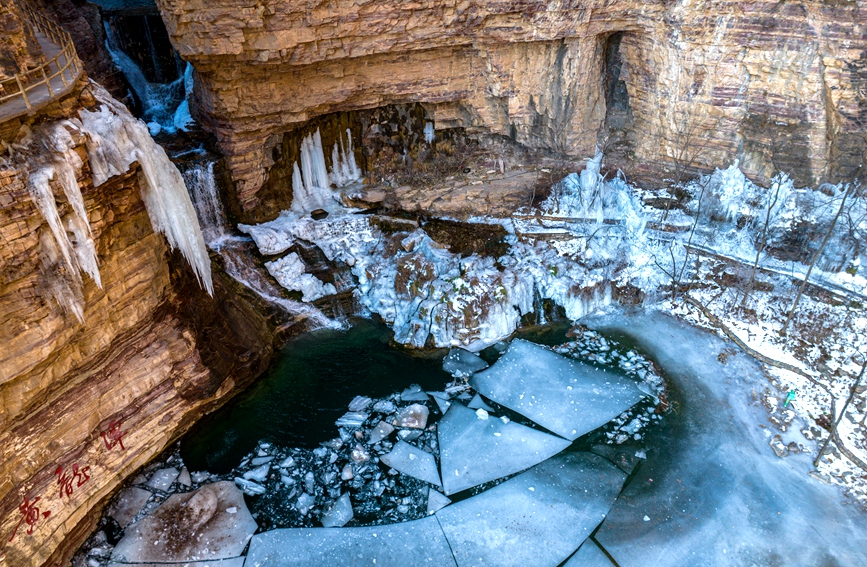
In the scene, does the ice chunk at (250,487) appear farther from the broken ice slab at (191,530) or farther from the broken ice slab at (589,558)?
the broken ice slab at (589,558)

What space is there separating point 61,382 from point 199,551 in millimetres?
3492

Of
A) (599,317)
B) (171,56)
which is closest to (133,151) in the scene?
(171,56)

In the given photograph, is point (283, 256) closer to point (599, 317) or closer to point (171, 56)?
point (171, 56)

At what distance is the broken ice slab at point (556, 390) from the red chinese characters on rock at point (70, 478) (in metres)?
7.43

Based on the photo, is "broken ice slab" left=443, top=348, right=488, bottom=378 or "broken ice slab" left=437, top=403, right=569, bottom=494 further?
"broken ice slab" left=443, top=348, right=488, bottom=378

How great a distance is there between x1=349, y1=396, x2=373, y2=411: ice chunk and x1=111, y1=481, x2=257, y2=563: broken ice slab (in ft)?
9.12

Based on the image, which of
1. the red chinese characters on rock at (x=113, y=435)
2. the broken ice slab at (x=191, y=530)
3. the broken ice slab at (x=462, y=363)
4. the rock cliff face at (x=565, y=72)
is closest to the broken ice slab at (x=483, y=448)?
the broken ice slab at (x=462, y=363)

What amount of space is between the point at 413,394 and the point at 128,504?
18.6ft

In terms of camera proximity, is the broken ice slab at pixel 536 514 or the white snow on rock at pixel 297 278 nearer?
the broken ice slab at pixel 536 514

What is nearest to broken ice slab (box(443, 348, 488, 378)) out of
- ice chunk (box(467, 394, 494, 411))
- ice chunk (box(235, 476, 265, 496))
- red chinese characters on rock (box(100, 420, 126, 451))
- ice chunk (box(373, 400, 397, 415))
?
ice chunk (box(467, 394, 494, 411))

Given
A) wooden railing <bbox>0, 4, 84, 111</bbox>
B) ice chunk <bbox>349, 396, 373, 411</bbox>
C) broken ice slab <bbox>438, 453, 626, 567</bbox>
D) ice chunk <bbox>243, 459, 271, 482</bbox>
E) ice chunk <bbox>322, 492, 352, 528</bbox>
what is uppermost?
wooden railing <bbox>0, 4, 84, 111</bbox>

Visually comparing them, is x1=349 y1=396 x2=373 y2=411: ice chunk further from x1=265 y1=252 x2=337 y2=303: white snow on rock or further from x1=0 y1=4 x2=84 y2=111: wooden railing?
x1=0 y1=4 x2=84 y2=111: wooden railing

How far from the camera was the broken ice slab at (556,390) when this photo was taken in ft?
39.7

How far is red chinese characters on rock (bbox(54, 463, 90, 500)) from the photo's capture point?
9031 mm
